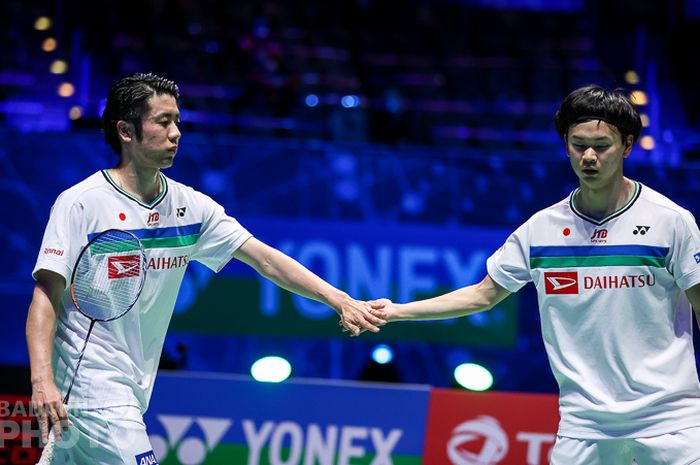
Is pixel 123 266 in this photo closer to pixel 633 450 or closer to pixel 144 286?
pixel 144 286

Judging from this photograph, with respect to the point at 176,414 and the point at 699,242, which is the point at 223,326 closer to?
the point at 176,414

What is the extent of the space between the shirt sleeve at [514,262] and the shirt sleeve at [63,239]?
1.71 meters

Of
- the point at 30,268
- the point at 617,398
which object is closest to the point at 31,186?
the point at 30,268

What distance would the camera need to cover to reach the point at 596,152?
160 inches

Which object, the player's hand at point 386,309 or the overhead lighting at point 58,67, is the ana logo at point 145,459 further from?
the overhead lighting at point 58,67

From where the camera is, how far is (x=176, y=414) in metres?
6.20

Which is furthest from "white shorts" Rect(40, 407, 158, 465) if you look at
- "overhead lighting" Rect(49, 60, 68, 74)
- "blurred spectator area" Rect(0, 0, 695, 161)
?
"overhead lighting" Rect(49, 60, 68, 74)

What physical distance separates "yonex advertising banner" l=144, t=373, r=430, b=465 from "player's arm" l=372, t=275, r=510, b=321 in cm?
160

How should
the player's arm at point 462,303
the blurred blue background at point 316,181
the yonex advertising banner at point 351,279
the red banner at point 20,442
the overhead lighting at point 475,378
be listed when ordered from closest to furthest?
the player's arm at point 462,303 → the red banner at point 20,442 → the overhead lighting at point 475,378 → the blurred blue background at point 316,181 → the yonex advertising banner at point 351,279

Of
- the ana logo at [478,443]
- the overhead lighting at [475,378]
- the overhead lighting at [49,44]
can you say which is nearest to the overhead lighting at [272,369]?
the overhead lighting at [475,378]

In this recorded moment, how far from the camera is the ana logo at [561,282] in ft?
13.6

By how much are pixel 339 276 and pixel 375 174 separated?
0.94 meters

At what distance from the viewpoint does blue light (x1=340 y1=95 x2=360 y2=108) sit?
377 inches

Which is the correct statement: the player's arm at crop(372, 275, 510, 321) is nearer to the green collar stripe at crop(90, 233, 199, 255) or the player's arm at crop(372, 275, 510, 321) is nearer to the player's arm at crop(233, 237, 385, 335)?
the player's arm at crop(233, 237, 385, 335)
